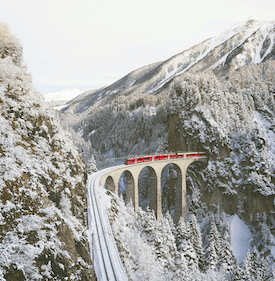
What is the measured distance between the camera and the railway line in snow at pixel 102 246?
1650 centimetres

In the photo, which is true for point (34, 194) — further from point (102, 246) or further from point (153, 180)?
point (153, 180)

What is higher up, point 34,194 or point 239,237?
point 34,194

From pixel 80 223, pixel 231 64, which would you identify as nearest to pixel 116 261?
pixel 80 223

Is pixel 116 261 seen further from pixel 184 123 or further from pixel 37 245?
pixel 184 123

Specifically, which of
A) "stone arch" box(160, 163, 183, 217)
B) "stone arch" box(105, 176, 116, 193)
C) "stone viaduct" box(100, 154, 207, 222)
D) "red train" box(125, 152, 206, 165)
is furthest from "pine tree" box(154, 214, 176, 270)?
"stone arch" box(160, 163, 183, 217)

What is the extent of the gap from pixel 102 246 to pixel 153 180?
33.1 metres

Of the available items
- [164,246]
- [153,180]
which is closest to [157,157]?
[153,180]

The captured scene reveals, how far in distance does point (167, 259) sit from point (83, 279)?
66.4 ft

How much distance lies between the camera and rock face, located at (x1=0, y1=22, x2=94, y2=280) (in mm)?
10562

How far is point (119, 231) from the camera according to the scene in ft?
82.0

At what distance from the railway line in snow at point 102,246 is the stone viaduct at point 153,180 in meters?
10.3

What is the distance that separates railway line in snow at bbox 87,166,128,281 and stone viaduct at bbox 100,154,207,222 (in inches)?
404

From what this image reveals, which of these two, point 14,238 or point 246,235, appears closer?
point 14,238

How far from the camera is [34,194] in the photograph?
13.6 meters
